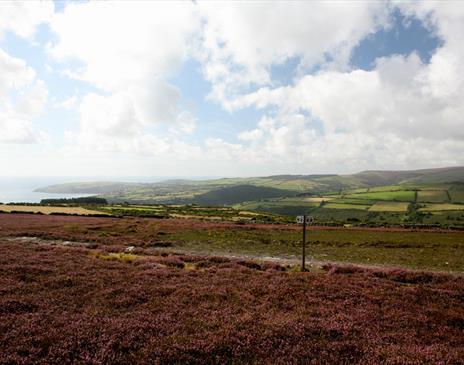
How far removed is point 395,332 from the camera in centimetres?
1024

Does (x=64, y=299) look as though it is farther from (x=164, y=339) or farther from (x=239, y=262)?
(x=239, y=262)

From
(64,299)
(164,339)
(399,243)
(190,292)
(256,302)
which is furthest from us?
(399,243)

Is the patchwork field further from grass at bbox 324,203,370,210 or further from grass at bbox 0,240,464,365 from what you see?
grass at bbox 324,203,370,210

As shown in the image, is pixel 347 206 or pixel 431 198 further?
pixel 431 198

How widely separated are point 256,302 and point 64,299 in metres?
8.40

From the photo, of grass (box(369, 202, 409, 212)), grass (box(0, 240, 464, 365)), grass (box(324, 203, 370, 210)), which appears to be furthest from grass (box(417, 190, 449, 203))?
grass (box(0, 240, 464, 365))

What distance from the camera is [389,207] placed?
154 m

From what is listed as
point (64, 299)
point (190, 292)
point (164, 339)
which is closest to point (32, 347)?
point (164, 339)

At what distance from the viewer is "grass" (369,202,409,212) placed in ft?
476

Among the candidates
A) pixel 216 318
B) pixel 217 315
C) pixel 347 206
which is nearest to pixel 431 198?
pixel 347 206

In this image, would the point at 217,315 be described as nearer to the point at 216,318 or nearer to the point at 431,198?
the point at 216,318

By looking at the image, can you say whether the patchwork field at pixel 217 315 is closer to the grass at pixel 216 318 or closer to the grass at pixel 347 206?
the grass at pixel 216 318

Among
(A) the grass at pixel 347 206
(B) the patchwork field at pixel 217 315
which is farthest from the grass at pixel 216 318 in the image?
(A) the grass at pixel 347 206

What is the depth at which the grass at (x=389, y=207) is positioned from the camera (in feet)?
476
